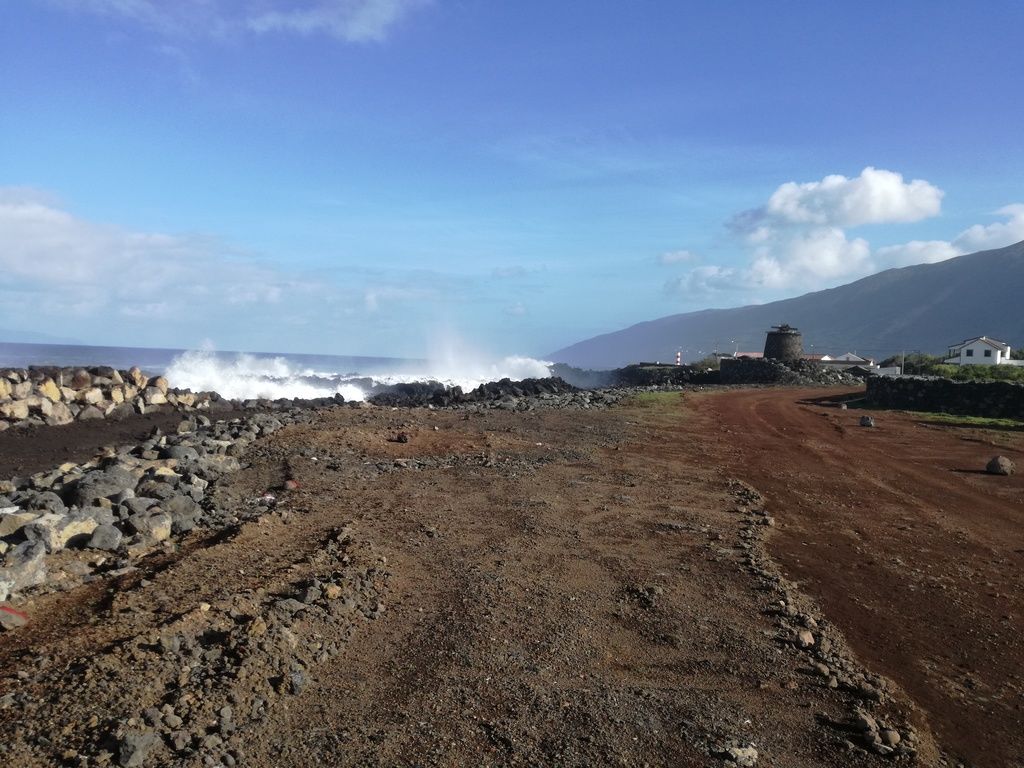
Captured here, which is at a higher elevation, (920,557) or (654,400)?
(654,400)

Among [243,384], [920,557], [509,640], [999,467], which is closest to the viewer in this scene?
[509,640]

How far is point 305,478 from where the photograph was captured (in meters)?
10.6

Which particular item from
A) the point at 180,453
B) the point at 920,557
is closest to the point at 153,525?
the point at 180,453

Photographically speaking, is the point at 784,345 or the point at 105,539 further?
the point at 784,345

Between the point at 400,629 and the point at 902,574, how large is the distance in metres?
4.64

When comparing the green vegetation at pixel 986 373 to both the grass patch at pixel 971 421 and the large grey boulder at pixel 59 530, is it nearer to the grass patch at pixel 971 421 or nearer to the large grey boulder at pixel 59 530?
the grass patch at pixel 971 421

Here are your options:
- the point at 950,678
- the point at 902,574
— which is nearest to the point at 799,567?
the point at 902,574

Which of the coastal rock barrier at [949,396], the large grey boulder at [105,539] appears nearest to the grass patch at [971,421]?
the coastal rock barrier at [949,396]

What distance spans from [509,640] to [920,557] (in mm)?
4690

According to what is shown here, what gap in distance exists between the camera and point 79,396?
19.8 metres

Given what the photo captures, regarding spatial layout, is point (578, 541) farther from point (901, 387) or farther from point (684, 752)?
point (901, 387)

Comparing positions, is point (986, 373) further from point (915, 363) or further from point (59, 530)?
point (59, 530)

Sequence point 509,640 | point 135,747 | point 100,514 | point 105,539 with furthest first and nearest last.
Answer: point 100,514, point 105,539, point 509,640, point 135,747

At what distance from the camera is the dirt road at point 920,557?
4.50 m
